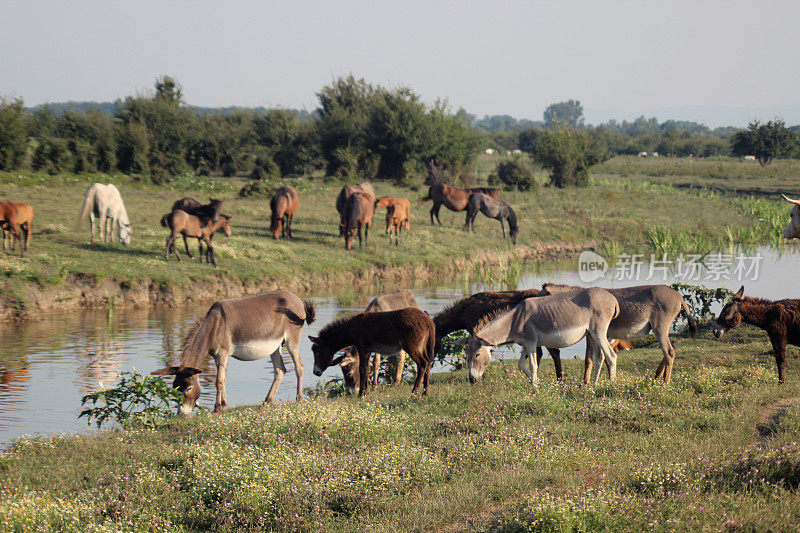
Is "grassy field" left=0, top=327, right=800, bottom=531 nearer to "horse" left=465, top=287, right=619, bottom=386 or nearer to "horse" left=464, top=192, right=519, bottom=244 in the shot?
"horse" left=465, top=287, right=619, bottom=386

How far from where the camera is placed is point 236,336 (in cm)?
1168

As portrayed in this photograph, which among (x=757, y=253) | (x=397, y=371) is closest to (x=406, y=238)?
(x=757, y=253)

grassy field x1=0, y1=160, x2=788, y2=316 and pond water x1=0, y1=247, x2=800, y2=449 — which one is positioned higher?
grassy field x1=0, y1=160, x2=788, y2=316

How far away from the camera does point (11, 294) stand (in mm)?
20078

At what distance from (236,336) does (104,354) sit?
6.31 meters

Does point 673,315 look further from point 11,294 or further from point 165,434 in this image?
point 11,294

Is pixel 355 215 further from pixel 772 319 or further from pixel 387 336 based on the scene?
pixel 772 319

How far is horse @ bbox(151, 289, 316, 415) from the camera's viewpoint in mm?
11023

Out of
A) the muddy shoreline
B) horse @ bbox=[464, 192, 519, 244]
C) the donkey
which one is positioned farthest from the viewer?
horse @ bbox=[464, 192, 519, 244]

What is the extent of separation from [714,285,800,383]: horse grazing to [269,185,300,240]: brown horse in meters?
20.6

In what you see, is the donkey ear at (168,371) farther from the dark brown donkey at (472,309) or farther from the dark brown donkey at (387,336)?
the dark brown donkey at (472,309)

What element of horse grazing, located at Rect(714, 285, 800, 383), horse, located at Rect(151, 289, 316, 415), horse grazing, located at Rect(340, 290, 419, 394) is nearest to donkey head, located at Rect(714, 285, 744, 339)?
horse grazing, located at Rect(714, 285, 800, 383)

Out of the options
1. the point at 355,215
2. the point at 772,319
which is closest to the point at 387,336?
the point at 772,319

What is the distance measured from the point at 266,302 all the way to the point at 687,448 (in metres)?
6.92
